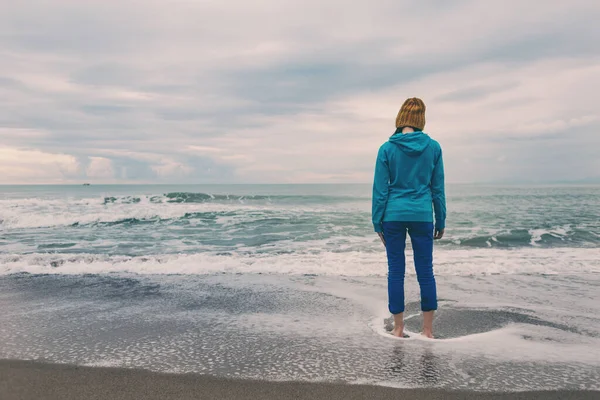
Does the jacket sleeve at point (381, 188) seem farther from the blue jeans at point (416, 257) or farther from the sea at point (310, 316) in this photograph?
the sea at point (310, 316)

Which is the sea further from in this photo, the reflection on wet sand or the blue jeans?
the blue jeans

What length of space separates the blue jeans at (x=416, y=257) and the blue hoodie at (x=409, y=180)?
0.09 metres

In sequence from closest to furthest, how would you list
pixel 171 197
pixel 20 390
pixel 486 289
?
pixel 20 390 < pixel 486 289 < pixel 171 197

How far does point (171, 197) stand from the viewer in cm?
3606

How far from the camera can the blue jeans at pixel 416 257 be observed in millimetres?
3771

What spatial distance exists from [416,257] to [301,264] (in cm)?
436

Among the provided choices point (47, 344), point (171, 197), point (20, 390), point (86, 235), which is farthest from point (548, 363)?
point (171, 197)

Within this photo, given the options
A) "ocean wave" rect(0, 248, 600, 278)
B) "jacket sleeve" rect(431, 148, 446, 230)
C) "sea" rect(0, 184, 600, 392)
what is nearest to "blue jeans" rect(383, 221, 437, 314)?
"jacket sleeve" rect(431, 148, 446, 230)

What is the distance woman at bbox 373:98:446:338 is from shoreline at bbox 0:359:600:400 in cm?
121

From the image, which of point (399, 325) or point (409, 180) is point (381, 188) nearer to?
point (409, 180)

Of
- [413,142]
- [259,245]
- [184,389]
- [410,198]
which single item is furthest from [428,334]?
[259,245]

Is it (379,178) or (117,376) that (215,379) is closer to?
(117,376)

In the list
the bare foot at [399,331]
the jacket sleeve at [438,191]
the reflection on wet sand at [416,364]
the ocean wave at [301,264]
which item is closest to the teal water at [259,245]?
the ocean wave at [301,264]

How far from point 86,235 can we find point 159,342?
39.6ft
